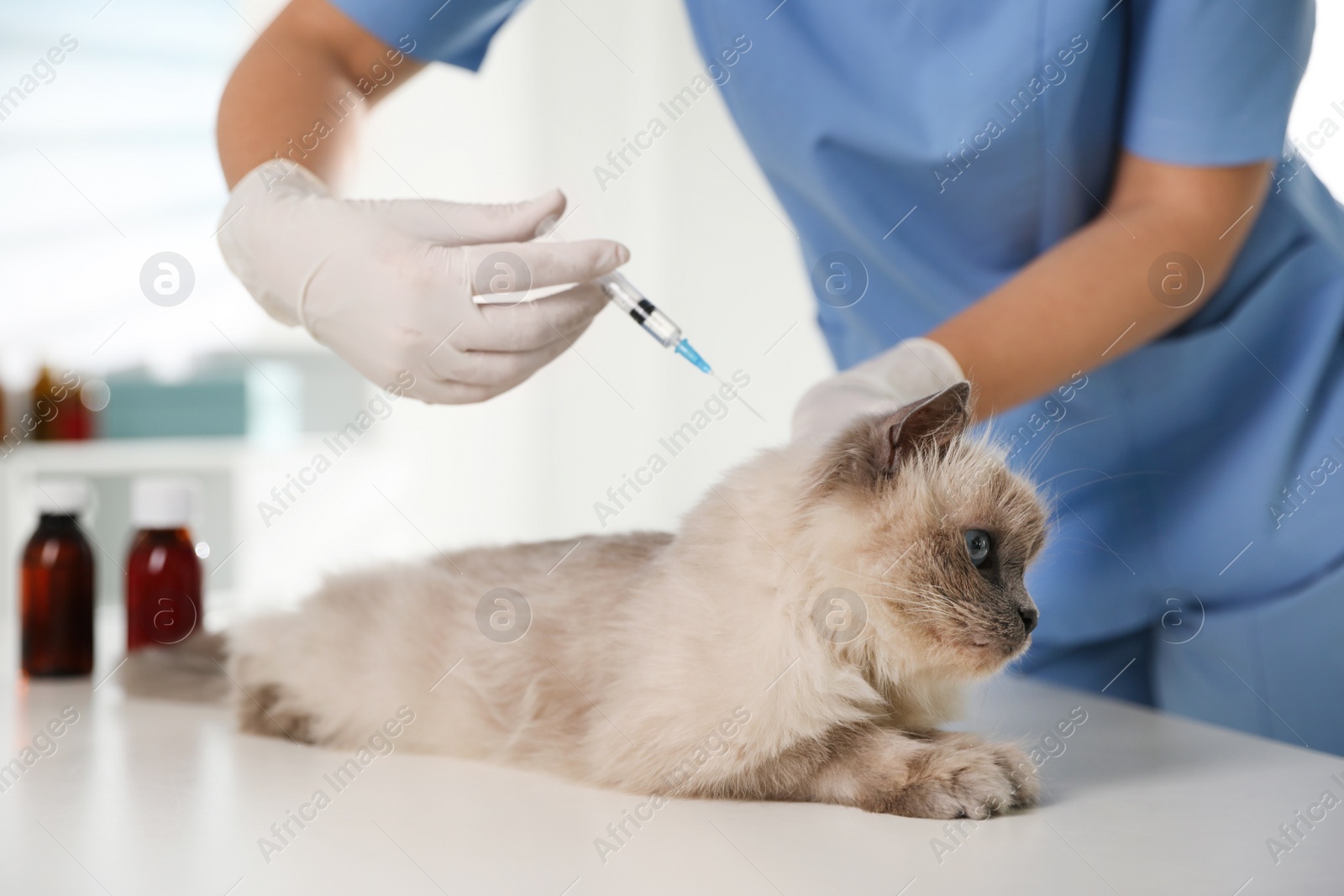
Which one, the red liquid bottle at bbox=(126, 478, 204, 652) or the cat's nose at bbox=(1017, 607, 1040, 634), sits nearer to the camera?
the cat's nose at bbox=(1017, 607, 1040, 634)

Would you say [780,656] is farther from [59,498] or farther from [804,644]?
[59,498]

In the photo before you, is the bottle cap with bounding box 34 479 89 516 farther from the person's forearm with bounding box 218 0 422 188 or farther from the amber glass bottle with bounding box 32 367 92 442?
the amber glass bottle with bounding box 32 367 92 442

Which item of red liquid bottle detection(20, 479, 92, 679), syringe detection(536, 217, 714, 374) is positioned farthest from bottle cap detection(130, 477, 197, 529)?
syringe detection(536, 217, 714, 374)

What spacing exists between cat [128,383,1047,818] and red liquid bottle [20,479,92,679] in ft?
2.68

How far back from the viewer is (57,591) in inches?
64.6

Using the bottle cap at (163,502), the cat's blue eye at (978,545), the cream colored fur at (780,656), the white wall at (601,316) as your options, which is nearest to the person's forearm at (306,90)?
the bottle cap at (163,502)

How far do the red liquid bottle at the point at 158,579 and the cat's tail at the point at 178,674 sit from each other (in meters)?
0.18

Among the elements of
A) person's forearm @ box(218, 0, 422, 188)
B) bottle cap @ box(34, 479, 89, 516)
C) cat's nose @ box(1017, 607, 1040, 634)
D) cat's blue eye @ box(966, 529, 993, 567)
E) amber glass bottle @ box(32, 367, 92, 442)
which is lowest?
amber glass bottle @ box(32, 367, 92, 442)

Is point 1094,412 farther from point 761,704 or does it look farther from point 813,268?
point 761,704

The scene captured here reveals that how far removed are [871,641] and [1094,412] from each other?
0.66m

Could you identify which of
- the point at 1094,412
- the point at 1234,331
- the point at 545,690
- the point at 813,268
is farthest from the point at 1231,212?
the point at 545,690

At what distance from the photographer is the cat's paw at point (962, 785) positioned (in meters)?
0.90

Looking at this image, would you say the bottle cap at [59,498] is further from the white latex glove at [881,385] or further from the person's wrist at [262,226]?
the white latex glove at [881,385]

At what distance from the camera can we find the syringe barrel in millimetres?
1222
